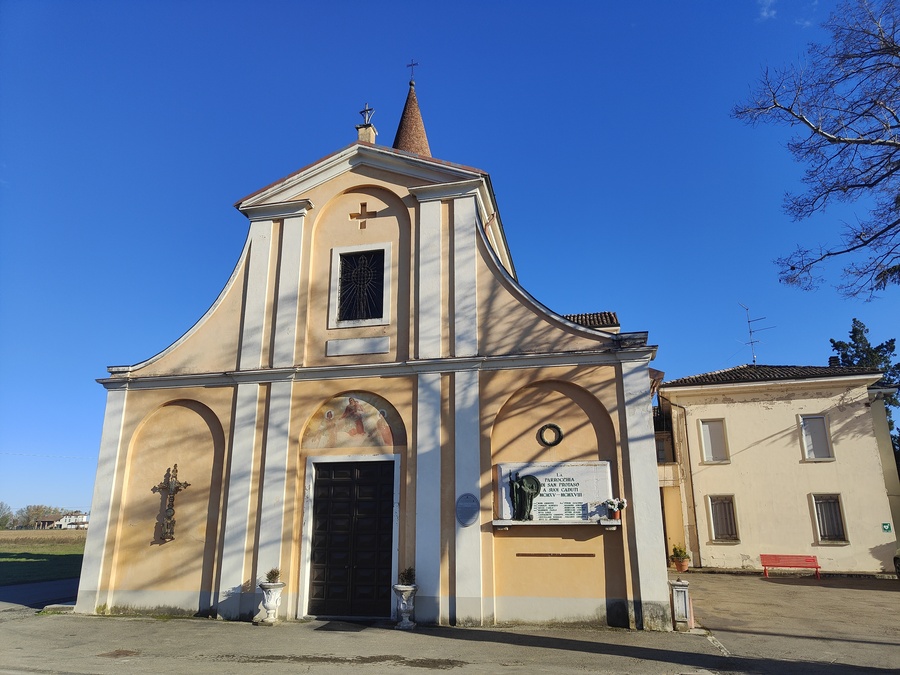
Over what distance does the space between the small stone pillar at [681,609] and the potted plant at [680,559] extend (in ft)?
34.0

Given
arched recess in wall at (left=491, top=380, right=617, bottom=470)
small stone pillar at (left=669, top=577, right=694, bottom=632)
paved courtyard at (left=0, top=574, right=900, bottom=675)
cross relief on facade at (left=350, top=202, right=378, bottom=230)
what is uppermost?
cross relief on facade at (left=350, top=202, right=378, bottom=230)

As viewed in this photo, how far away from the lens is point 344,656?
803 cm

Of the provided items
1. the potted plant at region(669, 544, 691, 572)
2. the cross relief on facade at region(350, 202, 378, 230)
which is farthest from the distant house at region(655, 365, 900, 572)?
the cross relief on facade at region(350, 202, 378, 230)

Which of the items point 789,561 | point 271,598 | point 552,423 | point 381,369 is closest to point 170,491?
point 271,598

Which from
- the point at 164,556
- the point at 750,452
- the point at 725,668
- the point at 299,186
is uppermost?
the point at 299,186

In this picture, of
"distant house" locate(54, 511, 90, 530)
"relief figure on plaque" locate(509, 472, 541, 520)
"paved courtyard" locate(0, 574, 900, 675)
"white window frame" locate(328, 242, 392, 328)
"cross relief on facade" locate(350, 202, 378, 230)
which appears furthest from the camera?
"distant house" locate(54, 511, 90, 530)

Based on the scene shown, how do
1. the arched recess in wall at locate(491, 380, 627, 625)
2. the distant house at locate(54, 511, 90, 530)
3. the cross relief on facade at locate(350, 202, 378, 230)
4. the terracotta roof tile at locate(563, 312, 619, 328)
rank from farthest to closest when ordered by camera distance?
the distant house at locate(54, 511, 90, 530), the terracotta roof tile at locate(563, 312, 619, 328), the cross relief on facade at locate(350, 202, 378, 230), the arched recess in wall at locate(491, 380, 627, 625)

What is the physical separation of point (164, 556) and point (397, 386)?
18.5ft

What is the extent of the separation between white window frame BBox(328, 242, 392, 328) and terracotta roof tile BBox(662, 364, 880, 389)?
1258 centimetres

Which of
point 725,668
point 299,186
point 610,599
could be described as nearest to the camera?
point 725,668

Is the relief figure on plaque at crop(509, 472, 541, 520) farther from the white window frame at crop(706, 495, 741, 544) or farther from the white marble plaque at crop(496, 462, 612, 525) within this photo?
the white window frame at crop(706, 495, 741, 544)

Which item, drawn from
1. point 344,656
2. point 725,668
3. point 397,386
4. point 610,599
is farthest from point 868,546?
point 344,656

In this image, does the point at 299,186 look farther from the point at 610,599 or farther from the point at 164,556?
the point at 610,599

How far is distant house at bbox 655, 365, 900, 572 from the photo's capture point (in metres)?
18.7
